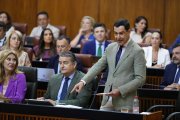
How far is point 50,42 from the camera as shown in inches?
408

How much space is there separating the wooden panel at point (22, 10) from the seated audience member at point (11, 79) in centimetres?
633

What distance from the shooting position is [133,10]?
13227mm

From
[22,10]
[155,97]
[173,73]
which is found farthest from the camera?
[22,10]

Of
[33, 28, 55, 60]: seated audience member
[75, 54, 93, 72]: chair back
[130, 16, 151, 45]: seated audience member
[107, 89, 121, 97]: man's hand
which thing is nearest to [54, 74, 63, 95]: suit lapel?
[107, 89, 121, 97]: man's hand

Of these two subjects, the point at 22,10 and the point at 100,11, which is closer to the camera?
the point at 100,11

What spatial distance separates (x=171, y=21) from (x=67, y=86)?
6.10 metres

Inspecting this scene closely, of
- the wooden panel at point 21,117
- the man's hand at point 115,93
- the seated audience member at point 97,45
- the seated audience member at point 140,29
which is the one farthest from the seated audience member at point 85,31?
the man's hand at point 115,93

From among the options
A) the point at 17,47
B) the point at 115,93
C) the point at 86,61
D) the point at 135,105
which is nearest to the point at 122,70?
the point at 115,93

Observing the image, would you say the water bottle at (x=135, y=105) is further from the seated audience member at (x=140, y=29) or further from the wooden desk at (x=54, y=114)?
the seated audience member at (x=140, y=29)

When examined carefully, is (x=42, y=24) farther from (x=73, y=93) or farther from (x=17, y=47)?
(x=73, y=93)

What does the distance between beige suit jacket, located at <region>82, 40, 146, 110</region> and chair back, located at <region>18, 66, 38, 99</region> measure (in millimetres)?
1251

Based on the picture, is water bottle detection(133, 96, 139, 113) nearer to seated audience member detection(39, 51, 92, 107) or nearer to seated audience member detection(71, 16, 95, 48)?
seated audience member detection(39, 51, 92, 107)

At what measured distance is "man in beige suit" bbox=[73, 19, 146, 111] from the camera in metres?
6.45

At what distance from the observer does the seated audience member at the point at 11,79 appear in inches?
295
